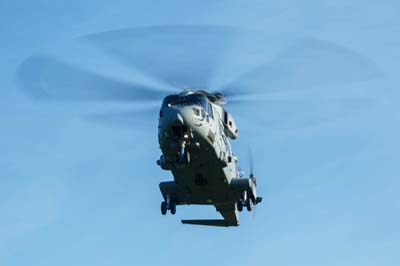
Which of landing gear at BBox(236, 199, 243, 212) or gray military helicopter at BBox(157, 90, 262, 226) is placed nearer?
gray military helicopter at BBox(157, 90, 262, 226)

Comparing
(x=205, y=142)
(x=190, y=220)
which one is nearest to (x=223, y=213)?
(x=190, y=220)

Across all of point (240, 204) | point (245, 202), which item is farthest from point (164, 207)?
point (245, 202)

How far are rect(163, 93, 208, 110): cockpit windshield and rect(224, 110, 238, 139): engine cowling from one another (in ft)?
10.7

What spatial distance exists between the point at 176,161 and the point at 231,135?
6.66 metres

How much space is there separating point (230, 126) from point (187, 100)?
16.5 ft

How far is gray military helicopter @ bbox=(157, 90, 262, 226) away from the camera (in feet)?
219

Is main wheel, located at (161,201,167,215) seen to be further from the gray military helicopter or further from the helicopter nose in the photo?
the helicopter nose

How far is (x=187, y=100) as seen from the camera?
68.7m

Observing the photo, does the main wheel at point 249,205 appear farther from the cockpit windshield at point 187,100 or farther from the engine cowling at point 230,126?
the cockpit windshield at point 187,100

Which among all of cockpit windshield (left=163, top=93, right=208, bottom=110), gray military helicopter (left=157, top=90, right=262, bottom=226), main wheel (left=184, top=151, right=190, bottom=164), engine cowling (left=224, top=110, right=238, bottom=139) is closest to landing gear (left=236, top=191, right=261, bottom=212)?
gray military helicopter (left=157, top=90, right=262, bottom=226)

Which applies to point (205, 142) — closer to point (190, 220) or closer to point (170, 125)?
point (170, 125)

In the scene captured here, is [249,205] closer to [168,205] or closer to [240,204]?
[240,204]

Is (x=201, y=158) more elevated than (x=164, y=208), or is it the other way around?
(x=201, y=158)

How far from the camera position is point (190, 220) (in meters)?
74.4
